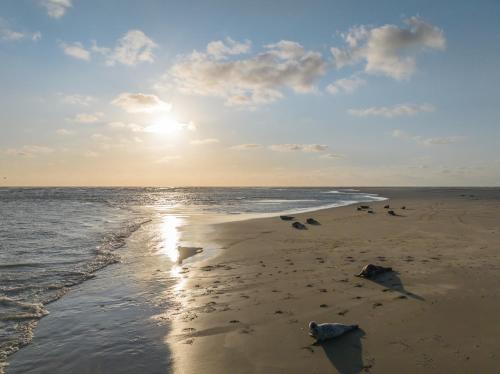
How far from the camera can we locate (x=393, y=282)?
9602 millimetres

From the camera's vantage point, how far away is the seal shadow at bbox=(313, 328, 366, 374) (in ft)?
18.0

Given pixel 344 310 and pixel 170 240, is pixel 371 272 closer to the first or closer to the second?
pixel 344 310

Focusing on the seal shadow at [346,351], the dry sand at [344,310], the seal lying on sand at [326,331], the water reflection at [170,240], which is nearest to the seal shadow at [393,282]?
the dry sand at [344,310]

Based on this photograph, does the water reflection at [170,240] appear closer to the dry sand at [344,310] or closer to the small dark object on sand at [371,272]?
the dry sand at [344,310]

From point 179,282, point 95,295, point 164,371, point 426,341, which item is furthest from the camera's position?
point 179,282

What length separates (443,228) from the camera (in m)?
19.5

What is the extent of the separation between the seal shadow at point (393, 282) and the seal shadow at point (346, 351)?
99.9 inches

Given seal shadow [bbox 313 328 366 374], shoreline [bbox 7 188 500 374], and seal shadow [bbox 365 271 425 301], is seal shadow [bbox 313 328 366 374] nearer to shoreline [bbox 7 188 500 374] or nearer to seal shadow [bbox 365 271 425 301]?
shoreline [bbox 7 188 500 374]

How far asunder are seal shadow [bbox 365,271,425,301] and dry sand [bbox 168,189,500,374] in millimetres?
25

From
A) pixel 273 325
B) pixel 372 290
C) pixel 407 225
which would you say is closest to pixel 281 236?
Answer: pixel 407 225

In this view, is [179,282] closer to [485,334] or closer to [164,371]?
[164,371]

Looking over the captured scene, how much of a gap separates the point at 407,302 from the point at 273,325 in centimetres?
310

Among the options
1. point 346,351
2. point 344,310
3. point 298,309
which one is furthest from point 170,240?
point 346,351

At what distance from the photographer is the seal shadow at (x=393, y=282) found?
8.62m
